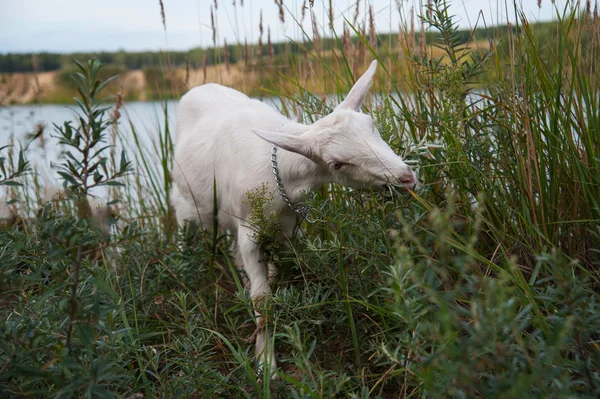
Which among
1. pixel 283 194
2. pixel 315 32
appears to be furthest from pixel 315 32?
pixel 283 194

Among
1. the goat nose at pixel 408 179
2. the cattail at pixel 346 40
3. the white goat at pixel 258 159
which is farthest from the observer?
the cattail at pixel 346 40

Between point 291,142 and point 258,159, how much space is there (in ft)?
1.51

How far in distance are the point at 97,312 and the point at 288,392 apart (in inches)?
33.5

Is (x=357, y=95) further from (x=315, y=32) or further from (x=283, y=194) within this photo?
(x=315, y=32)

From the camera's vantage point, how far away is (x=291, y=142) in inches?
89.0

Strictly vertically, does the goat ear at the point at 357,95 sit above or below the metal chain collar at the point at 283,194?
above

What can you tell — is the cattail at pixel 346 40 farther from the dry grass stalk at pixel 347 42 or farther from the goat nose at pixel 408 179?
the goat nose at pixel 408 179

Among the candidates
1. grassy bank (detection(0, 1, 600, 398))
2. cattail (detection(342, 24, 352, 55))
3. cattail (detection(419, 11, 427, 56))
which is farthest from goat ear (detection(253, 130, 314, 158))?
cattail (detection(342, 24, 352, 55))

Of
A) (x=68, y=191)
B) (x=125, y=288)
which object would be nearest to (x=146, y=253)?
(x=125, y=288)

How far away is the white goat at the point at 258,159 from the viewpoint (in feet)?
7.30

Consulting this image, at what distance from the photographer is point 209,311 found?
109 inches

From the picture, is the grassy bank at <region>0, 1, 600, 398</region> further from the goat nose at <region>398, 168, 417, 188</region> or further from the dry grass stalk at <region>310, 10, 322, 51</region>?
the dry grass stalk at <region>310, 10, 322, 51</region>

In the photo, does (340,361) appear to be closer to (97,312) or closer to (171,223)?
(97,312)

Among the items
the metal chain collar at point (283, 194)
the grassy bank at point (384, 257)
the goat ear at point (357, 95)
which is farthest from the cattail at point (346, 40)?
the metal chain collar at point (283, 194)
